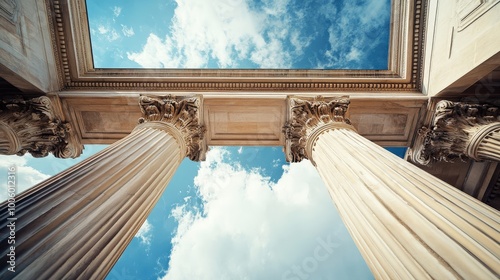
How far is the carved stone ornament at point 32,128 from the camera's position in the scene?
8500mm

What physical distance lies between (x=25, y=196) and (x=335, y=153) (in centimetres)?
672

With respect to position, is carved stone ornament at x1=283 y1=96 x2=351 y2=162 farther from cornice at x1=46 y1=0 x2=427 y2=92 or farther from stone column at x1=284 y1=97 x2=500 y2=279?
stone column at x1=284 y1=97 x2=500 y2=279

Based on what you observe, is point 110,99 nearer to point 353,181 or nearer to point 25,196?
point 25,196

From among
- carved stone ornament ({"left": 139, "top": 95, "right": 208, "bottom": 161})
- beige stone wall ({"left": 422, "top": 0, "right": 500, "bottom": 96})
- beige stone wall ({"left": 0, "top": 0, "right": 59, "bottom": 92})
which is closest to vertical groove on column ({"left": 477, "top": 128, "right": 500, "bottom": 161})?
beige stone wall ({"left": 422, "top": 0, "right": 500, "bottom": 96})

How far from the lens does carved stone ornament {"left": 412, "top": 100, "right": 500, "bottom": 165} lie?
8562 mm

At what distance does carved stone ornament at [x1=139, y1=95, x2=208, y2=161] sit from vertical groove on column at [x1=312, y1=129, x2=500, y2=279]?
5478 millimetres

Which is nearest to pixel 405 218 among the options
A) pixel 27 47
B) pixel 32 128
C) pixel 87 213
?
pixel 87 213

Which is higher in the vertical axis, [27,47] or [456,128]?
[27,47]

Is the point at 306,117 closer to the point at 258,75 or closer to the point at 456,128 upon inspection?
the point at 258,75

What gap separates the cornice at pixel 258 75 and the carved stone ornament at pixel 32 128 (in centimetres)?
198

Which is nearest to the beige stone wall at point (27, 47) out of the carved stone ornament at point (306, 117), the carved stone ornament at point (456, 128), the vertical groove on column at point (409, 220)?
the carved stone ornament at point (306, 117)

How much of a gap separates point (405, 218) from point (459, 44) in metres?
7.98

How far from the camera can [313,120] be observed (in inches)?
354

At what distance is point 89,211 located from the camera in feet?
13.5
